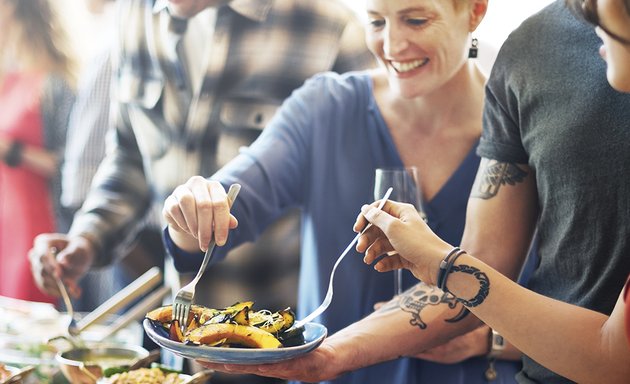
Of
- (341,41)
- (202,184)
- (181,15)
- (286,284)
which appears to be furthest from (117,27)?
(202,184)

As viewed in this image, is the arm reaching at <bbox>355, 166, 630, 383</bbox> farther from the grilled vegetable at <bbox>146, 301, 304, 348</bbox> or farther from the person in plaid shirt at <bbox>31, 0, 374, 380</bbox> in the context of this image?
the person in plaid shirt at <bbox>31, 0, 374, 380</bbox>

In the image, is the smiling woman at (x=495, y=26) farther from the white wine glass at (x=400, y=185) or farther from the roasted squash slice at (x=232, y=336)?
the roasted squash slice at (x=232, y=336)

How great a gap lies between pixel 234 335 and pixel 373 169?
0.50 m

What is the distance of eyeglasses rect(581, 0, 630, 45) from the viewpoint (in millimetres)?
998

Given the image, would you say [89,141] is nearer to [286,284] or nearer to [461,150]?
[286,284]

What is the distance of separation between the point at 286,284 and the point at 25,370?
0.65 meters

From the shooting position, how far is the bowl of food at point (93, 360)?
1.42 m

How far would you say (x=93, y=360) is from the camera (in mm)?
1553

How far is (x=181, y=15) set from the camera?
189 centimetres

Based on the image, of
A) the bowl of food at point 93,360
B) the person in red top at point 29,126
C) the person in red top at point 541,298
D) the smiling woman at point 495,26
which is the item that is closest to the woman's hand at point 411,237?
the person in red top at point 541,298

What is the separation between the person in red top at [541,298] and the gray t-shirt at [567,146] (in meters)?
0.09

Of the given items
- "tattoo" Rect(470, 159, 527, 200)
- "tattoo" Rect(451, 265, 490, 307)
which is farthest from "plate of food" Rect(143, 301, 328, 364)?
"tattoo" Rect(470, 159, 527, 200)

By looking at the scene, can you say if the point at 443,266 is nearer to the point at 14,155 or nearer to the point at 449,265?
the point at 449,265

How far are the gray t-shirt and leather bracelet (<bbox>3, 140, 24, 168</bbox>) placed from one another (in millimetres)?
1474
